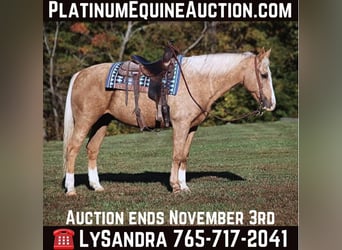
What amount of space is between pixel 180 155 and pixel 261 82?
2.36ft

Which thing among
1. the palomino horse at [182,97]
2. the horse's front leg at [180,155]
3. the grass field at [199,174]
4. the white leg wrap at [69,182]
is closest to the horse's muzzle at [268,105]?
the palomino horse at [182,97]

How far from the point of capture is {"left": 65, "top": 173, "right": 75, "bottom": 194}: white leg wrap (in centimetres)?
623

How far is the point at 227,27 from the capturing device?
613 centimetres

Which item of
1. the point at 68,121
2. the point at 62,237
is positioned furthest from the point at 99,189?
the point at 68,121

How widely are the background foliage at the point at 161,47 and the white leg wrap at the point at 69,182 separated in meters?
0.27

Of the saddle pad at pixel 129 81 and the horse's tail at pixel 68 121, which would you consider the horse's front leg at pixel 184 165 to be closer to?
the saddle pad at pixel 129 81

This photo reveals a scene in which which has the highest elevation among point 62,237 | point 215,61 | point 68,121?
point 215,61

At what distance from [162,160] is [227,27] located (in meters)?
0.97

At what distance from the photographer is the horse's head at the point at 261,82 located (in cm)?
620

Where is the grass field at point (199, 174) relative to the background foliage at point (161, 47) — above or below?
below

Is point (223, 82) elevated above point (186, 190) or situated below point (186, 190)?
above

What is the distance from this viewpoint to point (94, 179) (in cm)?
624

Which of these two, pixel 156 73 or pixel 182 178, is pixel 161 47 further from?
pixel 182 178

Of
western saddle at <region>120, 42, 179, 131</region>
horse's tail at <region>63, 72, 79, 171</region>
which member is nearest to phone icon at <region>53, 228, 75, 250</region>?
horse's tail at <region>63, 72, 79, 171</region>
